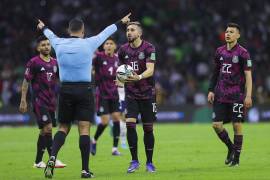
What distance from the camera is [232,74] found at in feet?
48.0

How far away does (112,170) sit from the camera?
14227 mm

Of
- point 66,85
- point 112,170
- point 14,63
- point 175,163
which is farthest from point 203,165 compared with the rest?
point 14,63

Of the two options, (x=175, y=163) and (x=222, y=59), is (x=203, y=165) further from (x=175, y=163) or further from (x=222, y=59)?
(x=222, y=59)

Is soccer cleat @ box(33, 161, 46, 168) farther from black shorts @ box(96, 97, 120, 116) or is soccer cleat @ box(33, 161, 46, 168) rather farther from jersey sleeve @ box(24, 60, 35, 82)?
black shorts @ box(96, 97, 120, 116)

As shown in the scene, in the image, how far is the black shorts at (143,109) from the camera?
14.0m

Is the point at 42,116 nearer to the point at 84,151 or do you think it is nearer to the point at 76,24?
the point at 84,151

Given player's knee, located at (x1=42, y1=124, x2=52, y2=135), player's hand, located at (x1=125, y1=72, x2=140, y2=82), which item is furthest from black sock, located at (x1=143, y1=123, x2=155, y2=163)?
player's knee, located at (x1=42, y1=124, x2=52, y2=135)

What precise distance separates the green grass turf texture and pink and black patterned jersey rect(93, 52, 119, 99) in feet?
5.10

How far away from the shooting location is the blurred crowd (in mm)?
34531

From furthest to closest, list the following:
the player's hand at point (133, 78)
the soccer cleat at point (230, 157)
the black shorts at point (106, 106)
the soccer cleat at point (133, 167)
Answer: the black shorts at point (106, 106) < the soccer cleat at point (230, 157) < the soccer cleat at point (133, 167) < the player's hand at point (133, 78)

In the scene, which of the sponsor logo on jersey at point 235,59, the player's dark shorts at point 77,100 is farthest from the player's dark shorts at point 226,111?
the player's dark shorts at point 77,100

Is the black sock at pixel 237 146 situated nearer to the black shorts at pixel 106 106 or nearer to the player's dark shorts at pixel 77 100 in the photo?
the player's dark shorts at pixel 77 100

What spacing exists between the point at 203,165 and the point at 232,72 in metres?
1.96

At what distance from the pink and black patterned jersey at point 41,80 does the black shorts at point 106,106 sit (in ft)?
11.6
